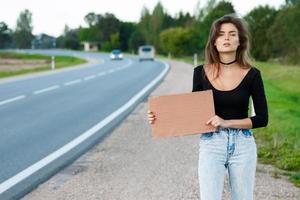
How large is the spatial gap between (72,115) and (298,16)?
34.3 m

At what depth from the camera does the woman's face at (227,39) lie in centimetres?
353

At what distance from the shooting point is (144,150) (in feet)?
29.1

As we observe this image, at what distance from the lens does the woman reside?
3.46m

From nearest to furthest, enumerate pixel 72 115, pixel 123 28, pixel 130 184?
pixel 130 184 → pixel 72 115 → pixel 123 28

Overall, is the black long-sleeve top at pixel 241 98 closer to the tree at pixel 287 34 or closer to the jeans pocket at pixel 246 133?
the jeans pocket at pixel 246 133

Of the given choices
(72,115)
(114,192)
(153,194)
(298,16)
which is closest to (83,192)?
(114,192)

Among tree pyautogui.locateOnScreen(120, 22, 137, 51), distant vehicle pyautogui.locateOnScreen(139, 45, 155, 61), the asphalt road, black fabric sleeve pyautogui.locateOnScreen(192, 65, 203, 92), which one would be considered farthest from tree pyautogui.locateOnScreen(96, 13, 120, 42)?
black fabric sleeve pyautogui.locateOnScreen(192, 65, 203, 92)

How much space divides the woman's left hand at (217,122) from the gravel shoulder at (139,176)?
2.47 metres

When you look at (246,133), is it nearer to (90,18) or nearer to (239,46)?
(239,46)

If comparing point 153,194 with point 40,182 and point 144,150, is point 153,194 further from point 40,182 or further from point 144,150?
point 144,150

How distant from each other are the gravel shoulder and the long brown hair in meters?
2.47

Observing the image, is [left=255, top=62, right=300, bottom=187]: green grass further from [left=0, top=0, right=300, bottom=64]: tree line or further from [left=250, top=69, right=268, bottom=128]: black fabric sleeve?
[left=250, top=69, right=268, bottom=128]: black fabric sleeve

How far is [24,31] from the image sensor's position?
597 feet

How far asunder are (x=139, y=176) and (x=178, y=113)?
3.49 m
